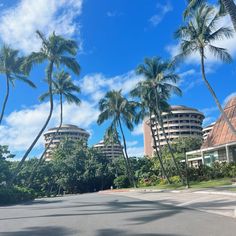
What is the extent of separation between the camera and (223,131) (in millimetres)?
42406

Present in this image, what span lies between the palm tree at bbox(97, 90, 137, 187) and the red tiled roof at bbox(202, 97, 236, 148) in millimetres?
11271

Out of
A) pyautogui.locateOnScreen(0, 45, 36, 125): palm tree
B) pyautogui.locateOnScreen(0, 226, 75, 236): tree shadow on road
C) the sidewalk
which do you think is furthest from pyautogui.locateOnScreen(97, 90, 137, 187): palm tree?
pyautogui.locateOnScreen(0, 226, 75, 236): tree shadow on road

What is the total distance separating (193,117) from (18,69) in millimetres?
92759

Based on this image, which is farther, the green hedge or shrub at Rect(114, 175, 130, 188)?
shrub at Rect(114, 175, 130, 188)

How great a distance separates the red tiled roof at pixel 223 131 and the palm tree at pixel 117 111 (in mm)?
11271

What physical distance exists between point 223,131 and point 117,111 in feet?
50.4

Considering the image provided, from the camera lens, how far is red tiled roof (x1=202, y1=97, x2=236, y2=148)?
134 feet

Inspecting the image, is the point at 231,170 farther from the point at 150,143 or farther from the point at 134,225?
the point at 150,143

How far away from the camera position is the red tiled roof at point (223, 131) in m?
40.8

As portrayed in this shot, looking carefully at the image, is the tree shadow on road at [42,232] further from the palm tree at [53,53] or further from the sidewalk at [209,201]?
the palm tree at [53,53]

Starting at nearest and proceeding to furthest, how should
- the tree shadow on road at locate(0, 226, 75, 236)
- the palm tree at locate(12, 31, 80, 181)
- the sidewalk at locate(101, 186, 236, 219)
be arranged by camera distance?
the tree shadow on road at locate(0, 226, 75, 236), the sidewalk at locate(101, 186, 236, 219), the palm tree at locate(12, 31, 80, 181)

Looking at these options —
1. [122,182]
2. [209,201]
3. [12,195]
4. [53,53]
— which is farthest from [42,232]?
[122,182]

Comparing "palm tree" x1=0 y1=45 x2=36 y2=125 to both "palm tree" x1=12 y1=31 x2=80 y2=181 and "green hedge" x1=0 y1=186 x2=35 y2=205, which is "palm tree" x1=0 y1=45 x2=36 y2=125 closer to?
"palm tree" x1=12 y1=31 x2=80 y2=181

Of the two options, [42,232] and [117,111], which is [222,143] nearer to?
[117,111]
